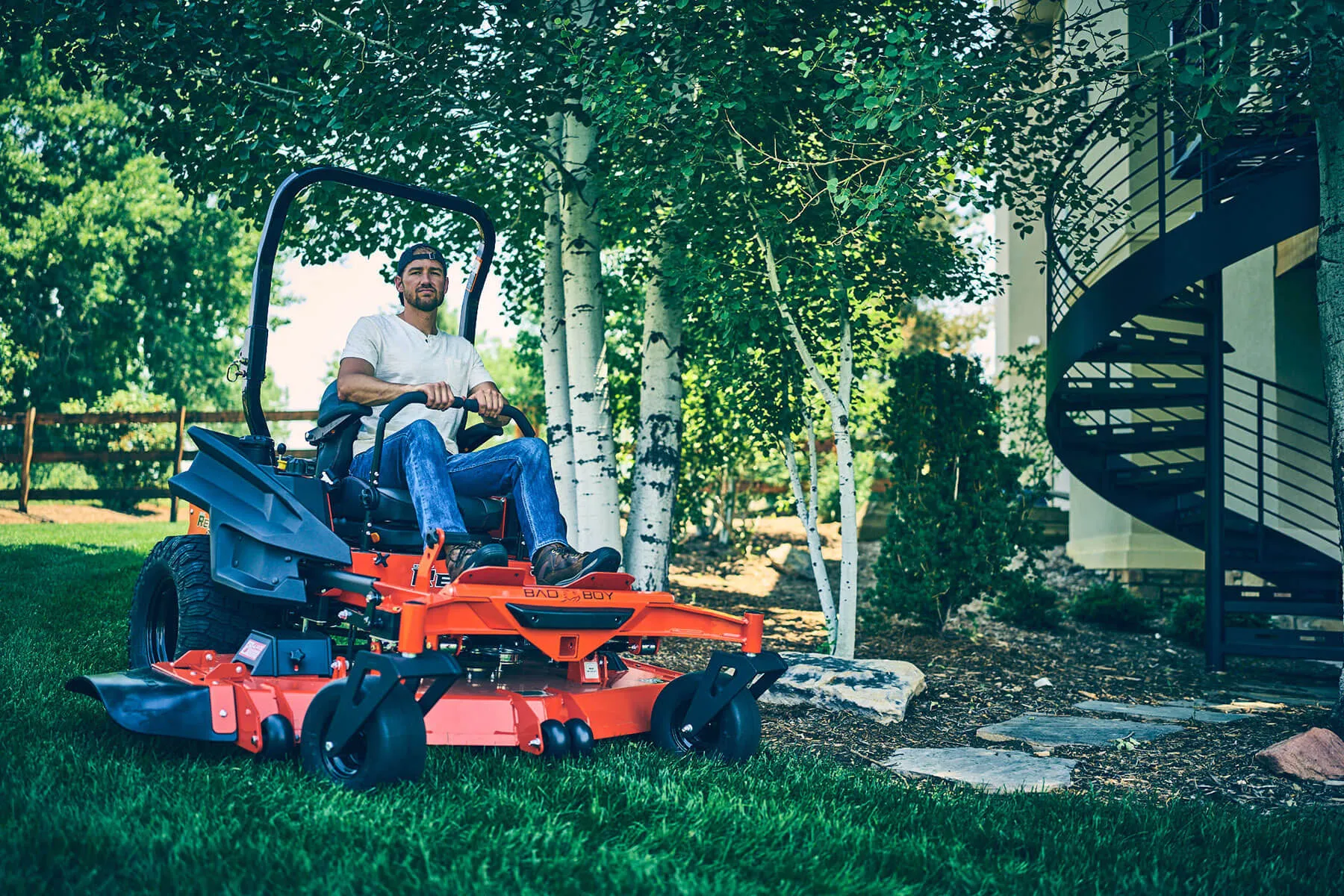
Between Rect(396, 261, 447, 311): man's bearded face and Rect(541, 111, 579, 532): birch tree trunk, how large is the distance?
121 inches

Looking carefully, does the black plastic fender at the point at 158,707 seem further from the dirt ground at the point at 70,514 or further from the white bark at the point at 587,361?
the dirt ground at the point at 70,514

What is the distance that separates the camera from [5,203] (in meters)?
18.9

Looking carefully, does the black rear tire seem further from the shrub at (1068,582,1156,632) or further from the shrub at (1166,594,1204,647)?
the shrub at (1068,582,1156,632)

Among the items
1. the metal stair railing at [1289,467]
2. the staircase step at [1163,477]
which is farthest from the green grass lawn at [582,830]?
the metal stair railing at [1289,467]

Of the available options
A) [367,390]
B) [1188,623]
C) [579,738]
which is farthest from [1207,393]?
[367,390]

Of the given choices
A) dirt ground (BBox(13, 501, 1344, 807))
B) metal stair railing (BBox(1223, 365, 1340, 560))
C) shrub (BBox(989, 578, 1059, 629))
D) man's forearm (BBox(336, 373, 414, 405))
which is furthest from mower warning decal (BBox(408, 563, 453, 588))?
metal stair railing (BBox(1223, 365, 1340, 560))

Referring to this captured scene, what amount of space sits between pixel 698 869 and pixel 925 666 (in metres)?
4.60

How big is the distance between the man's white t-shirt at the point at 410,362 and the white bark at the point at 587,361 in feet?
8.16

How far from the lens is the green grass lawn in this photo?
8.73 ft

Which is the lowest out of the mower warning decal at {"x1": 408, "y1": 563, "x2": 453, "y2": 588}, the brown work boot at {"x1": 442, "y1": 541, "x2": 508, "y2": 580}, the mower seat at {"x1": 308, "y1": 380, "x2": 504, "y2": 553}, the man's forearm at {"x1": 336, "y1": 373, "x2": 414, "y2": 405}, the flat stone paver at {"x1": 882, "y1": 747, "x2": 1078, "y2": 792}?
the flat stone paver at {"x1": 882, "y1": 747, "x2": 1078, "y2": 792}

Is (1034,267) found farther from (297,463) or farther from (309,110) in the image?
(297,463)

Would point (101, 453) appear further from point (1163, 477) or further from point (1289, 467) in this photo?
point (1289, 467)

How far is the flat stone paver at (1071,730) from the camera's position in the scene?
17.0ft

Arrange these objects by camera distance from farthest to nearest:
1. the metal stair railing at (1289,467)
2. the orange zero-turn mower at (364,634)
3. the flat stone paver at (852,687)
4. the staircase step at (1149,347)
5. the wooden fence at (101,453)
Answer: the wooden fence at (101,453) < the metal stair railing at (1289,467) < the staircase step at (1149,347) < the flat stone paver at (852,687) < the orange zero-turn mower at (364,634)
